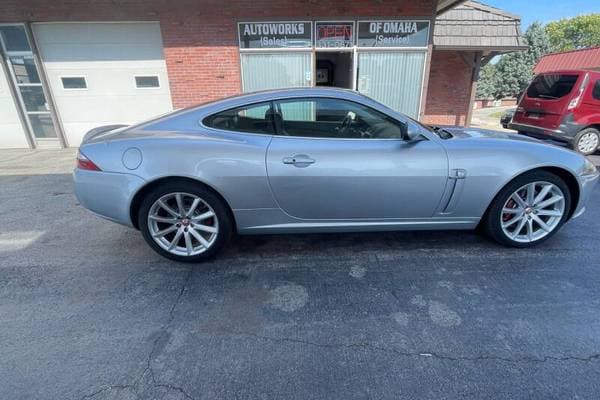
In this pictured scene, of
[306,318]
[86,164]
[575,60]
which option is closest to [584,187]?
[306,318]

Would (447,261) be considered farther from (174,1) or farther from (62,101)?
(62,101)

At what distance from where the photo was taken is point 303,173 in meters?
2.49

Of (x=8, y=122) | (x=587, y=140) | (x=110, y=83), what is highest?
(x=110, y=83)

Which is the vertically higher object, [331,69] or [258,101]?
[331,69]

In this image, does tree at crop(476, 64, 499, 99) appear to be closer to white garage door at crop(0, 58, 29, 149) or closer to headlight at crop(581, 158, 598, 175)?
headlight at crop(581, 158, 598, 175)

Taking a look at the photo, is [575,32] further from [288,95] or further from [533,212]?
[288,95]

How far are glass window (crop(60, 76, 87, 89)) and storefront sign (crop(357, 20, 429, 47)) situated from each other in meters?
6.32

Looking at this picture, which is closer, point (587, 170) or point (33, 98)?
point (587, 170)

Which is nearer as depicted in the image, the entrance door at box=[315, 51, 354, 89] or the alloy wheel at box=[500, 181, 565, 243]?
the alloy wheel at box=[500, 181, 565, 243]

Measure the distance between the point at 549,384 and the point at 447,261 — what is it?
1158 millimetres

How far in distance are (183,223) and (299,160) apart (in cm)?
112

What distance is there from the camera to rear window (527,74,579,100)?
6.74 m

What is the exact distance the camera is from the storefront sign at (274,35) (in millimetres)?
6777

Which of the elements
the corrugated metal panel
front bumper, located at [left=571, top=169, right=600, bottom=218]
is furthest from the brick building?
the corrugated metal panel
